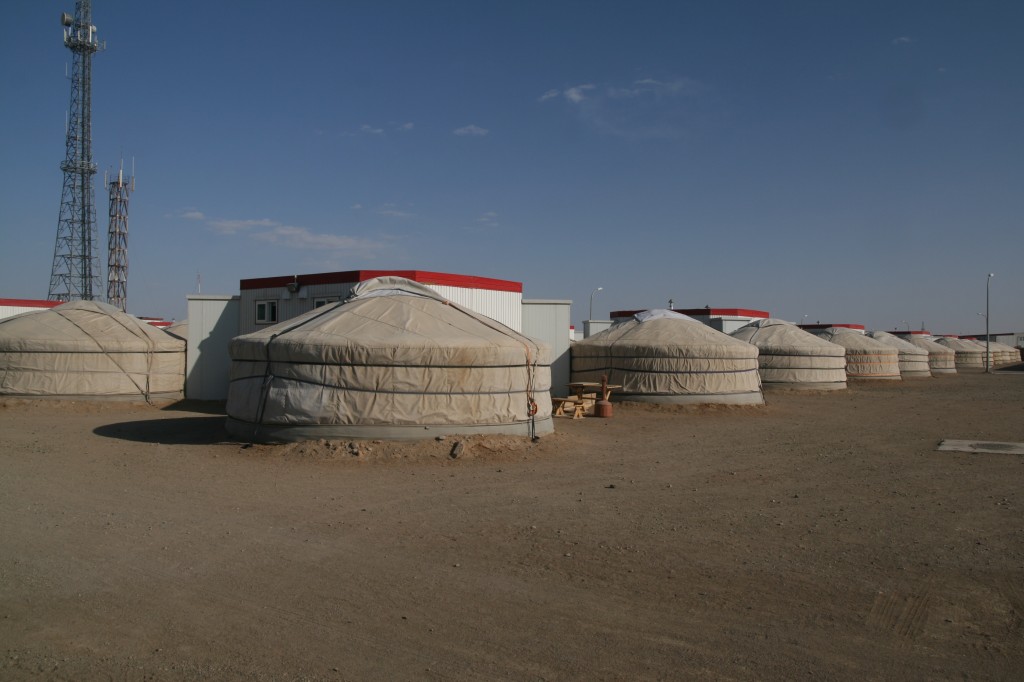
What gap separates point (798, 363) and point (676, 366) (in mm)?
7840

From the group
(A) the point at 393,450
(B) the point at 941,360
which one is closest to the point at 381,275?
(A) the point at 393,450

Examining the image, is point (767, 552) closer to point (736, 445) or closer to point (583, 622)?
point (583, 622)

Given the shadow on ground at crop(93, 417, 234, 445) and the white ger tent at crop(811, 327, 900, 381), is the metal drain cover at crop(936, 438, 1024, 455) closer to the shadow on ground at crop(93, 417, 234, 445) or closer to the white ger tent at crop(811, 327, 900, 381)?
the shadow on ground at crop(93, 417, 234, 445)

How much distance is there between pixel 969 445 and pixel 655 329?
26.6 feet

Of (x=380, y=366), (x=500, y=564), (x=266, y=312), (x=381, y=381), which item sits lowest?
(x=500, y=564)

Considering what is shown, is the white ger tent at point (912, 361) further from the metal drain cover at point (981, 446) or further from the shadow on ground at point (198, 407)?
the shadow on ground at point (198, 407)

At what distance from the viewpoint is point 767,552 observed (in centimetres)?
549

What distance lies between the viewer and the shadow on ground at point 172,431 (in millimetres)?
10773

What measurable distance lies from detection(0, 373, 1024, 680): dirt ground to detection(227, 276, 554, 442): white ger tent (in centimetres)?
36

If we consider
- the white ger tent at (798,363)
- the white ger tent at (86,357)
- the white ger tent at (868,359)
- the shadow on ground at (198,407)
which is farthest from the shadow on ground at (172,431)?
the white ger tent at (868,359)

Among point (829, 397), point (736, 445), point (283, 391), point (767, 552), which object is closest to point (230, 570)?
point (767, 552)

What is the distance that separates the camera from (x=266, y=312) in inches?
631

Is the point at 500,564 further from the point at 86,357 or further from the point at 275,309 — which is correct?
the point at 86,357

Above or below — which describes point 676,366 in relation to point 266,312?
below
